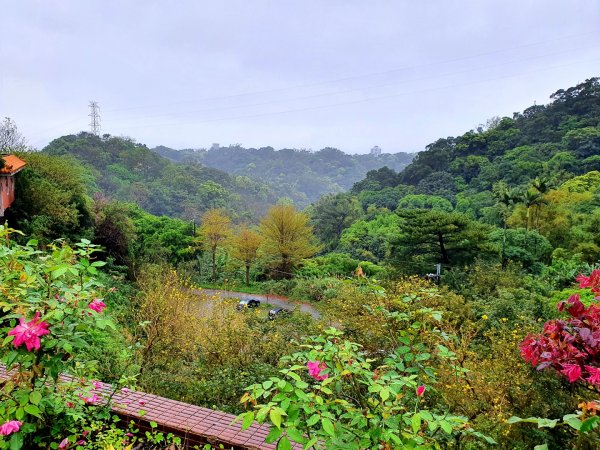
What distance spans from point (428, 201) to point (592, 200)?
16437 millimetres

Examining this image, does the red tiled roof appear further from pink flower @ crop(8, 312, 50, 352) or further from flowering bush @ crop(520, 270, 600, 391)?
flowering bush @ crop(520, 270, 600, 391)

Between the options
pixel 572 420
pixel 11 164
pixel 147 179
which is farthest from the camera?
pixel 147 179

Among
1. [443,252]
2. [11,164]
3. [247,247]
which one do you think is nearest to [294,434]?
[11,164]

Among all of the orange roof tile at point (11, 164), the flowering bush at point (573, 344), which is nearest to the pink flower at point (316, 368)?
the flowering bush at point (573, 344)

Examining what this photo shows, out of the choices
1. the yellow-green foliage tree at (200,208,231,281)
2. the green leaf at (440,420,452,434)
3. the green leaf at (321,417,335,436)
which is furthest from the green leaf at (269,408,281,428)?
the yellow-green foliage tree at (200,208,231,281)

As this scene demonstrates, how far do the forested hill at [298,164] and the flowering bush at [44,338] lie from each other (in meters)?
87.2

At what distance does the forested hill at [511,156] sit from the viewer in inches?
1205

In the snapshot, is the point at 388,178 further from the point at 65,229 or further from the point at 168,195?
the point at 65,229

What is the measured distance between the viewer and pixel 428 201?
3531cm

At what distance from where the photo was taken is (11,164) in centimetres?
1221

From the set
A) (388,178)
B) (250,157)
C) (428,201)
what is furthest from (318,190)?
(428,201)

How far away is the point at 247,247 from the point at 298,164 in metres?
83.9

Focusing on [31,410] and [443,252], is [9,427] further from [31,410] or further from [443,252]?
[443,252]

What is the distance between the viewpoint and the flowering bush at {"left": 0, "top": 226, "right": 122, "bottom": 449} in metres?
1.56
